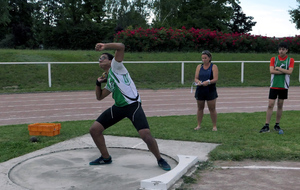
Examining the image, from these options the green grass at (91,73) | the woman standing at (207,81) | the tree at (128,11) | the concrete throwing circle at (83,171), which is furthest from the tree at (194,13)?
the concrete throwing circle at (83,171)

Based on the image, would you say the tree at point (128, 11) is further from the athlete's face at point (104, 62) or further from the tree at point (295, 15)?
the athlete's face at point (104, 62)

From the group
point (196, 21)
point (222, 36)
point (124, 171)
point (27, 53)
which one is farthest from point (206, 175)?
point (196, 21)

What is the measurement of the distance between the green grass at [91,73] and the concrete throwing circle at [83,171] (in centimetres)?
1119

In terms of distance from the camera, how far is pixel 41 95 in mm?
15367

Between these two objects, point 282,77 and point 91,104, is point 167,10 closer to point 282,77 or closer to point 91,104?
point 91,104

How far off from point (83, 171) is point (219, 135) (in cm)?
312

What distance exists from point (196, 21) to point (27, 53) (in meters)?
26.3

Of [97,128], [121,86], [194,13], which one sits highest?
[194,13]

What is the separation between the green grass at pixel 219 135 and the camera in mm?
5988

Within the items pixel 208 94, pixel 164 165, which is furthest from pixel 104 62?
pixel 208 94

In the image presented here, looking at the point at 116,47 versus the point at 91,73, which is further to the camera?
the point at 91,73

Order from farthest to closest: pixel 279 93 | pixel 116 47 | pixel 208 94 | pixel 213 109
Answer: pixel 213 109
pixel 208 94
pixel 279 93
pixel 116 47

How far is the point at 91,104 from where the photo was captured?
1276 centimetres

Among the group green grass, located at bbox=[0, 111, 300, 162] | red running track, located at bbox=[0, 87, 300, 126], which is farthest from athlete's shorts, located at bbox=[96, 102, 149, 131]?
red running track, located at bbox=[0, 87, 300, 126]
